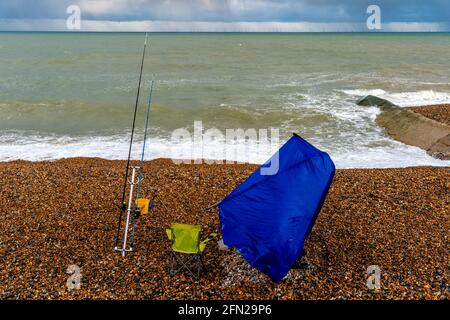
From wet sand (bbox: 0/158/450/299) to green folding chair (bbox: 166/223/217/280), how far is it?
0.71 feet

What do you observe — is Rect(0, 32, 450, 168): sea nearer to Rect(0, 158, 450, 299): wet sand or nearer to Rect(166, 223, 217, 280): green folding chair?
Rect(0, 158, 450, 299): wet sand

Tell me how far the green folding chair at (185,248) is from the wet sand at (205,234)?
0.71ft

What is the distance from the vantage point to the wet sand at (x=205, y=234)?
6.59 meters

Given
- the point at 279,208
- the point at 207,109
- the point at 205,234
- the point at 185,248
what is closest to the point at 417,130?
the point at 207,109

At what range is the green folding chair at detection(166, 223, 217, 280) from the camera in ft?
22.4

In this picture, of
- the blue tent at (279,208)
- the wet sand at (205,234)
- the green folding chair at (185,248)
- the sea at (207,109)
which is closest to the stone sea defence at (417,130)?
the sea at (207,109)

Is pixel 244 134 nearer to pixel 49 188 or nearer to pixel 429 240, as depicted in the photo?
pixel 49 188

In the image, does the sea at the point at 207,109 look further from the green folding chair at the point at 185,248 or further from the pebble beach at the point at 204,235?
the green folding chair at the point at 185,248

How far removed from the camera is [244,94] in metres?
31.2

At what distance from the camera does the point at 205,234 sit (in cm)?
844

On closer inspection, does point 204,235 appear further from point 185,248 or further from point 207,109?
point 207,109

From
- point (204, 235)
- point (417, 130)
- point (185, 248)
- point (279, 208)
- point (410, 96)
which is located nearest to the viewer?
point (279, 208)

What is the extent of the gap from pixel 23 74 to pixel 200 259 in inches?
1643

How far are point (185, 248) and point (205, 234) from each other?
63.8 inches
